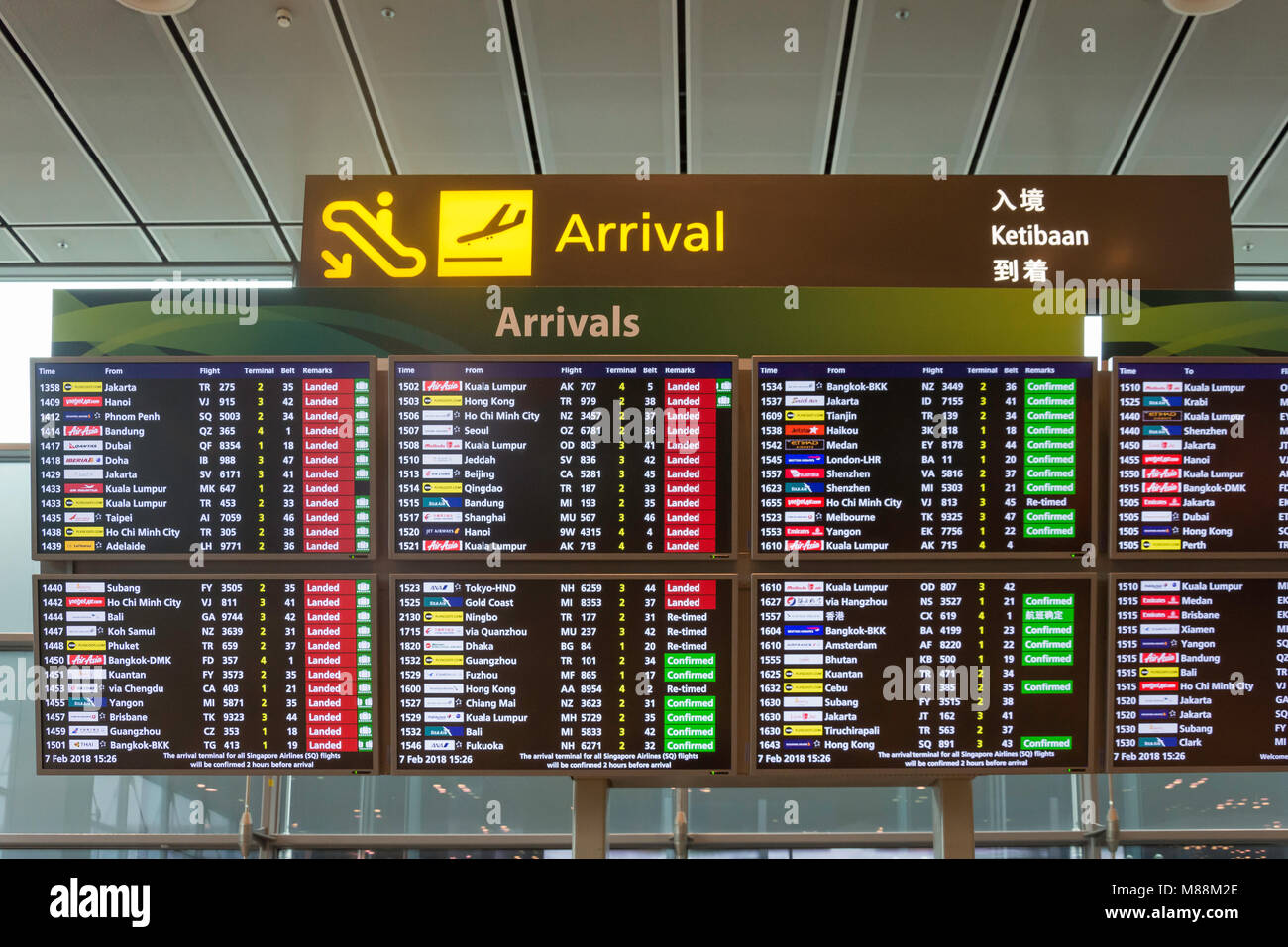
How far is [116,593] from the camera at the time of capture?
3908 mm

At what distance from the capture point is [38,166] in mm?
7047

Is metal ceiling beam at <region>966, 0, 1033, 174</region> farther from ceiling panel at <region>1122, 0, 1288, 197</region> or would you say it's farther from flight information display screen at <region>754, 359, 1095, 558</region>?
flight information display screen at <region>754, 359, 1095, 558</region>

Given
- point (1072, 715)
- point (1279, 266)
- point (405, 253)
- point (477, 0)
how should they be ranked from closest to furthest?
point (1072, 715) → point (405, 253) → point (477, 0) → point (1279, 266)

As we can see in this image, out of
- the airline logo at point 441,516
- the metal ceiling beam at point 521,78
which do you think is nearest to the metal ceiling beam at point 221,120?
the metal ceiling beam at point 521,78

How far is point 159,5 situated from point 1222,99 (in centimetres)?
625

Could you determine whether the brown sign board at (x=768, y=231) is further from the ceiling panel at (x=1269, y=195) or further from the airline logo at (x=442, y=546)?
the ceiling panel at (x=1269, y=195)

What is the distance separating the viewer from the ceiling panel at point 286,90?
5793 millimetres

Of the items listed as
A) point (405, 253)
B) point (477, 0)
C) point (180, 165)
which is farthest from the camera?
point (180, 165)

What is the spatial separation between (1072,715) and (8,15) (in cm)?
650

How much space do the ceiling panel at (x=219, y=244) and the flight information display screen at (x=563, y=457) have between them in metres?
4.70

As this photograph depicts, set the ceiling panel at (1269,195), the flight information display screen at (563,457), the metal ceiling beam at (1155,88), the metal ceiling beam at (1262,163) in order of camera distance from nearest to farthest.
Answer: the flight information display screen at (563,457) → the metal ceiling beam at (1155,88) → the metal ceiling beam at (1262,163) → the ceiling panel at (1269,195)

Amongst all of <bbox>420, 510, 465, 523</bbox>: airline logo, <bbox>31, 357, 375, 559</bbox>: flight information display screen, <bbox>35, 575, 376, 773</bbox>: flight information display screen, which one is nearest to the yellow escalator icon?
<bbox>31, 357, 375, 559</bbox>: flight information display screen
